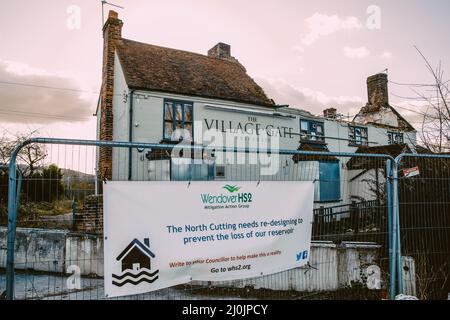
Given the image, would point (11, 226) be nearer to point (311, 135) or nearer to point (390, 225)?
point (390, 225)

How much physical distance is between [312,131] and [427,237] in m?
16.1

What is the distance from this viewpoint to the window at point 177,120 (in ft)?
53.5

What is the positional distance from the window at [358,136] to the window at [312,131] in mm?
2955

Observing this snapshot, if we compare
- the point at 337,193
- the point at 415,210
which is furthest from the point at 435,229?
the point at 337,193

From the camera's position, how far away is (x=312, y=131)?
21672 mm

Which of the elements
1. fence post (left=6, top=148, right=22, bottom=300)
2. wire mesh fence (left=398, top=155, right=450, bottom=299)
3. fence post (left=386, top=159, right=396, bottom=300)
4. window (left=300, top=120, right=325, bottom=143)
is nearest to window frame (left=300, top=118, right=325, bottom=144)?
window (left=300, top=120, right=325, bottom=143)

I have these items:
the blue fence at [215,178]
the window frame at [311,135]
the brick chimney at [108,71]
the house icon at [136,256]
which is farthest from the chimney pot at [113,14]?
the house icon at [136,256]

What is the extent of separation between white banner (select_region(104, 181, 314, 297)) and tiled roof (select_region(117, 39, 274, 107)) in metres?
12.4

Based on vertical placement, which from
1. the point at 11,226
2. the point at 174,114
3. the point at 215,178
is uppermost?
the point at 174,114

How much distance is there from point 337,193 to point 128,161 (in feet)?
33.1

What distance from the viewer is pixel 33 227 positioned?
833 centimetres

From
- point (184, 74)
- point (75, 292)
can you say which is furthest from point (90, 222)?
point (184, 74)

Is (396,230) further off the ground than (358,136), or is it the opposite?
(358,136)
